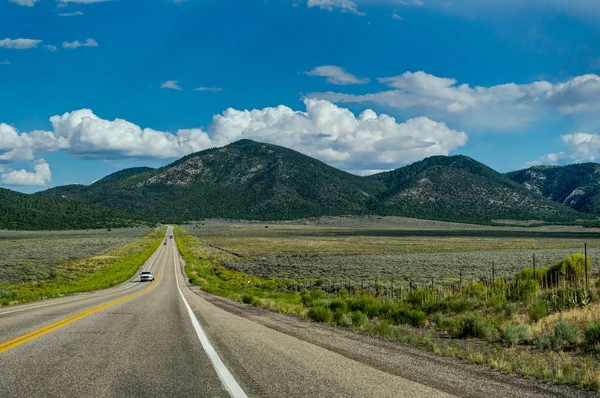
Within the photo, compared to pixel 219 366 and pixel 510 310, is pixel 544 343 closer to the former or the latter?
pixel 510 310

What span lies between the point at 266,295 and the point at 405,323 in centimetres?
1052

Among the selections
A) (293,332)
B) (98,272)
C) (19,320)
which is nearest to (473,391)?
(293,332)

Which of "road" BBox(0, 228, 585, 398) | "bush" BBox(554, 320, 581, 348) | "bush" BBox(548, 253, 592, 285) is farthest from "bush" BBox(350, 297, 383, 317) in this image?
"bush" BBox(548, 253, 592, 285)

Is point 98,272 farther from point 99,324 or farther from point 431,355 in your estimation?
point 431,355

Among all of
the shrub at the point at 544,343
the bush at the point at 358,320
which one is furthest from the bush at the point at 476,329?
the bush at the point at 358,320

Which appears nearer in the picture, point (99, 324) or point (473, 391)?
point (473, 391)

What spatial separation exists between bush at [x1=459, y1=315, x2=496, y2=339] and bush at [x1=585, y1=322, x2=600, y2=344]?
2.42 metres

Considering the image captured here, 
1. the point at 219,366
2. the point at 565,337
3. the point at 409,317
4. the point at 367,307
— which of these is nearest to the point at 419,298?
the point at 367,307

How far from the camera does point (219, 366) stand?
24.1ft

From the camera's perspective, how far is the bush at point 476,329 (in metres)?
12.5

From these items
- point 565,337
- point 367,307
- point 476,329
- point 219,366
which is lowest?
point 367,307

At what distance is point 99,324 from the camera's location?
12125 millimetres

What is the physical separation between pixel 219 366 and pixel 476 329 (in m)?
7.89

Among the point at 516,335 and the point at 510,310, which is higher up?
the point at 516,335
